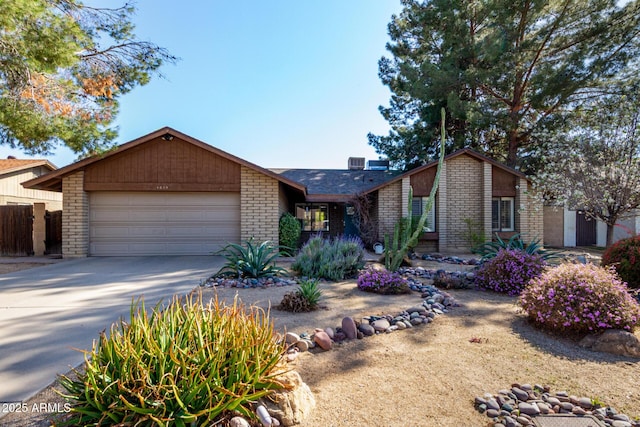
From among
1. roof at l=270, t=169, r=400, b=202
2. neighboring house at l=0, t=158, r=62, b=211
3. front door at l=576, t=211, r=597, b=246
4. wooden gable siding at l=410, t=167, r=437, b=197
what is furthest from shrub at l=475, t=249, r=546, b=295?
neighboring house at l=0, t=158, r=62, b=211

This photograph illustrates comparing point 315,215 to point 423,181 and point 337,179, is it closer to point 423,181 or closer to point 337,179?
point 337,179

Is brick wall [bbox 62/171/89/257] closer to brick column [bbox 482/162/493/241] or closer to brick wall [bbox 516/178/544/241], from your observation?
brick column [bbox 482/162/493/241]

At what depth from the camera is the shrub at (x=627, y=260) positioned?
18.9 feet

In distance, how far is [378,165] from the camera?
1977cm

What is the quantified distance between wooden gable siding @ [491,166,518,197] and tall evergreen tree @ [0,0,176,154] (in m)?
12.5

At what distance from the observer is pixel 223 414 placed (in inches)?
79.4

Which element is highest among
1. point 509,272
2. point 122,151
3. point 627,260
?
point 122,151

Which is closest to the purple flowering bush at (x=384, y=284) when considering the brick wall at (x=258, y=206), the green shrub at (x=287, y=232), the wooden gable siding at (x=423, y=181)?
the brick wall at (x=258, y=206)

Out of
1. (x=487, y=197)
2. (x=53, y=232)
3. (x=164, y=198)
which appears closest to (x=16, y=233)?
(x=53, y=232)

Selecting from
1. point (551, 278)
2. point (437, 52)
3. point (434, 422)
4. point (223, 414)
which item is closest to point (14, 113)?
point (223, 414)

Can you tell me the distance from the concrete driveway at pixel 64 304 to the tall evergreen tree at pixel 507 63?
12958 millimetres

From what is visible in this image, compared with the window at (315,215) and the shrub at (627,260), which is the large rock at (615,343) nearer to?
the shrub at (627,260)

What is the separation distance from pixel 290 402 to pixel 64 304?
4.86 metres

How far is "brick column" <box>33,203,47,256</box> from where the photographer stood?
39.9 ft
